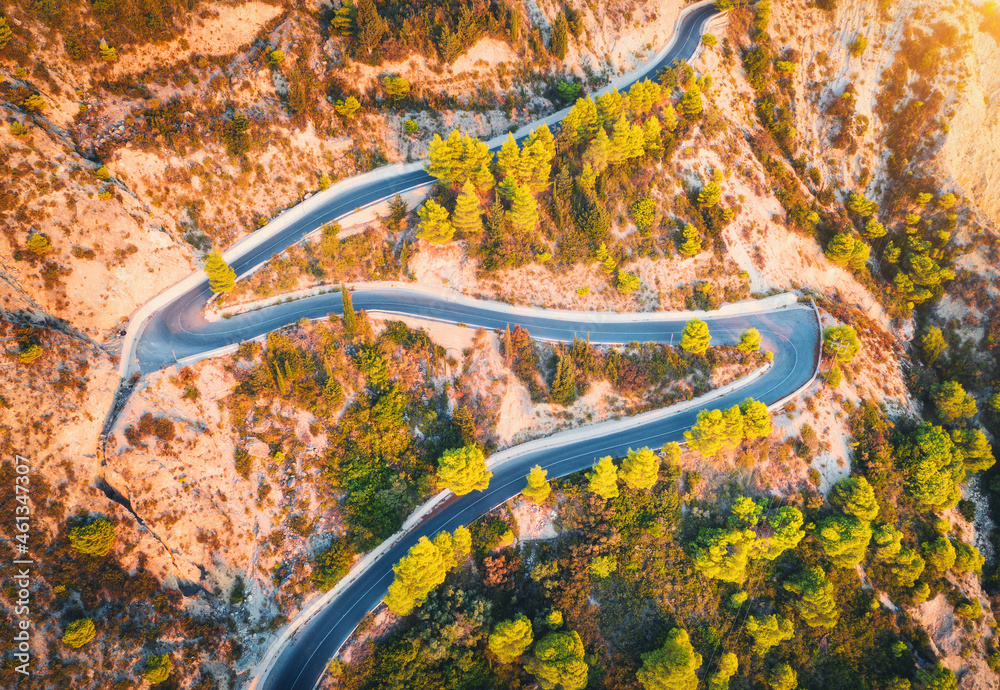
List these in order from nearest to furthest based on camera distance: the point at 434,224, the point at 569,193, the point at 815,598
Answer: the point at 815,598
the point at 434,224
the point at 569,193

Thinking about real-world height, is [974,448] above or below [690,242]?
below

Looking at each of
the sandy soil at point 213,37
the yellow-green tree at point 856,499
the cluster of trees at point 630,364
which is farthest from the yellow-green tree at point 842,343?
the sandy soil at point 213,37

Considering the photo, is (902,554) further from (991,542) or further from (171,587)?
(171,587)

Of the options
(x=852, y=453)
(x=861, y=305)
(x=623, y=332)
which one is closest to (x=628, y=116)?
(x=623, y=332)

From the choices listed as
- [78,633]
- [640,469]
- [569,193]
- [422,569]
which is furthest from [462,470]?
[569,193]

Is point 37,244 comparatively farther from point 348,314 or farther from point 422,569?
point 422,569

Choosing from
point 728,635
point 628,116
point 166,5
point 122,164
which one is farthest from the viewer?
point 628,116

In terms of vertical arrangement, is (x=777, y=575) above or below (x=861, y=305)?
below
